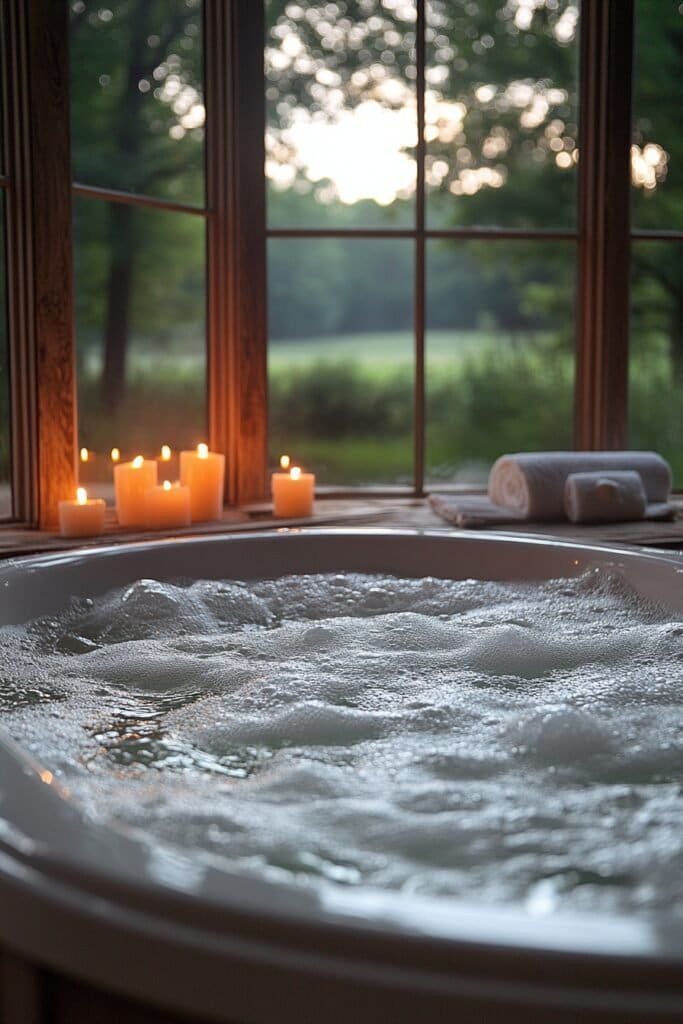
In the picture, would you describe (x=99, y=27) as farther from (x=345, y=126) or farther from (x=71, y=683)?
(x=71, y=683)

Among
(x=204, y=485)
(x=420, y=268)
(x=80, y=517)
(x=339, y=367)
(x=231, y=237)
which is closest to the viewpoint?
(x=80, y=517)

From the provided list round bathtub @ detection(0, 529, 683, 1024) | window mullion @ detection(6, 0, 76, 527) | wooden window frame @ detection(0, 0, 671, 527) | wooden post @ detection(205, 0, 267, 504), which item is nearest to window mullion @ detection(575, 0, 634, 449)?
wooden window frame @ detection(0, 0, 671, 527)

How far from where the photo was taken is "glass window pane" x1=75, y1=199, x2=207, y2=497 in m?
2.84

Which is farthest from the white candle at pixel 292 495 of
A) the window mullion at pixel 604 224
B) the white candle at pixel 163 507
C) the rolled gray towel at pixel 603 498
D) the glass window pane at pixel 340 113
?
the window mullion at pixel 604 224

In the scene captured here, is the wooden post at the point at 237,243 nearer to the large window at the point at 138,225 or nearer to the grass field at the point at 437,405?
the large window at the point at 138,225

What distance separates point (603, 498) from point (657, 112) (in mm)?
1343

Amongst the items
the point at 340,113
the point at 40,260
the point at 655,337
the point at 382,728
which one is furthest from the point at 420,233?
the point at 382,728

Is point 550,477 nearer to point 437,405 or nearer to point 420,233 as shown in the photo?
point 437,405

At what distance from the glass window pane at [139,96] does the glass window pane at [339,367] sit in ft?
1.34

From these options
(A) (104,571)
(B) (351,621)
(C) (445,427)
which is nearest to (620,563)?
(B) (351,621)

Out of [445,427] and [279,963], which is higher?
[445,427]

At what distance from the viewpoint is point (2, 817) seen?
0.87 metres

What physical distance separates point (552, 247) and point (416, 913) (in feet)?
9.57

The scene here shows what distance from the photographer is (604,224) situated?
3254mm
